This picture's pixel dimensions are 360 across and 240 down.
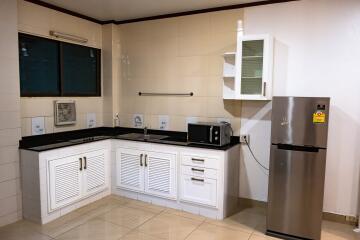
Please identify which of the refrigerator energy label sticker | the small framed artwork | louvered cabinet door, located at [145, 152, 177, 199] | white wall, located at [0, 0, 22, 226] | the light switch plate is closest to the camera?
the refrigerator energy label sticker

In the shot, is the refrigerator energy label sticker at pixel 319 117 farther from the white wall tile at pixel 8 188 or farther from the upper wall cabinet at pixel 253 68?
the white wall tile at pixel 8 188

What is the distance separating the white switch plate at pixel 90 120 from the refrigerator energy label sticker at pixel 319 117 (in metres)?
2.92

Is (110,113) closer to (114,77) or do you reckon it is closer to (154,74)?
(114,77)

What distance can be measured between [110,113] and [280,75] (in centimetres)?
245

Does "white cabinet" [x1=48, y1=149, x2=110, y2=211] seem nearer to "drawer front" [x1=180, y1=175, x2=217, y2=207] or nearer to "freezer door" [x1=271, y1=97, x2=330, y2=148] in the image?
"drawer front" [x1=180, y1=175, x2=217, y2=207]

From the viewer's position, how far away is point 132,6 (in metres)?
3.45

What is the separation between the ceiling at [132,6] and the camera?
327cm

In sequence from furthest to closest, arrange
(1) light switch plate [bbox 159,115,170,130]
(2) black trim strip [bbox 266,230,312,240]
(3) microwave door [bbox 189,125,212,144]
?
1. (1) light switch plate [bbox 159,115,170,130]
2. (3) microwave door [bbox 189,125,212,144]
3. (2) black trim strip [bbox 266,230,312,240]

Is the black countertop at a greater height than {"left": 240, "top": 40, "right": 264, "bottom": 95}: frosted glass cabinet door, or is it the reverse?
{"left": 240, "top": 40, "right": 264, "bottom": 95}: frosted glass cabinet door

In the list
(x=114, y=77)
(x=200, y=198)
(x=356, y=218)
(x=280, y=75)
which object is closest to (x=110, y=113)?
(x=114, y=77)

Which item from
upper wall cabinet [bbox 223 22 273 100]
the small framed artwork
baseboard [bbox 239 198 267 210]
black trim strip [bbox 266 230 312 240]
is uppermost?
upper wall cabinet [bbox 223 22 273 100]

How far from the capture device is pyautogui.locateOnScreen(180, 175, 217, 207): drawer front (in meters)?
3.09

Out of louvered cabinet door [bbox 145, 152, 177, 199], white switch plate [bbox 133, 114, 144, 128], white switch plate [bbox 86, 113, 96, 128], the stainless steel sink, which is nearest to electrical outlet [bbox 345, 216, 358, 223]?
louvered cabinet door [bbox 145, 152, 177, 199]

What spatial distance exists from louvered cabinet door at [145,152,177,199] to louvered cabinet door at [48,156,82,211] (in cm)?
82
